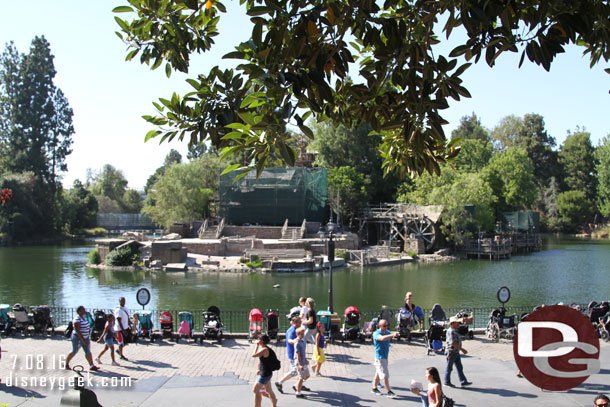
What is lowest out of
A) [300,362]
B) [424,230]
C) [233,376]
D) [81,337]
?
[233,376]

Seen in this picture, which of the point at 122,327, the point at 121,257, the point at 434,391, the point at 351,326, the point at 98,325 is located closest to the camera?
the point at 434,391

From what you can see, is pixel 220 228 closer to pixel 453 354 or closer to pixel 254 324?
pixel 254 324

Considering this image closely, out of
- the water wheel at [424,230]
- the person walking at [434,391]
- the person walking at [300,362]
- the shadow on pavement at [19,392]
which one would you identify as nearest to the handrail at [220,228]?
the water wheel at [424,230]

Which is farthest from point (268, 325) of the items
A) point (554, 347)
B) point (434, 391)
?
point (554, 347)

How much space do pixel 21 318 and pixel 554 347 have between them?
12.7m

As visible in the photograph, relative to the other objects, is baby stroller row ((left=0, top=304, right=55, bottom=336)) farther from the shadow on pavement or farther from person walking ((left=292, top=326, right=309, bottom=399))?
person walking ((left=292, top=326, right=309, bottom=399))

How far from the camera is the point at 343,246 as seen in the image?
44.7m

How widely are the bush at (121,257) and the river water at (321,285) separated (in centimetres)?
211

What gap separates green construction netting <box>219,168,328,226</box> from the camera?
5441 centimetres

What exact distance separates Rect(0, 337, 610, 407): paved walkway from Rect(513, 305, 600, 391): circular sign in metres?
3.16

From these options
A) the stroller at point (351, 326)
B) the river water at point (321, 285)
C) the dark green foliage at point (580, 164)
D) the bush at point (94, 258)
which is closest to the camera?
the stroller at point (351, 326)

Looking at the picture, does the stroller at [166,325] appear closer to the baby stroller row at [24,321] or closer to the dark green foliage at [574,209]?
the baby stroller row at [24,321]

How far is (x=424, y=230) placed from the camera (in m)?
49.4

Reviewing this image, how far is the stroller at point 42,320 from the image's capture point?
43.7ft
